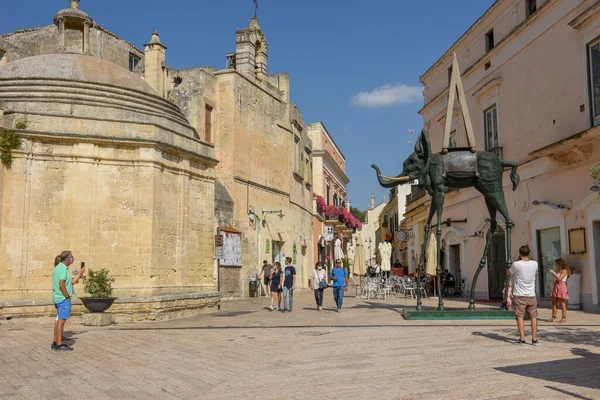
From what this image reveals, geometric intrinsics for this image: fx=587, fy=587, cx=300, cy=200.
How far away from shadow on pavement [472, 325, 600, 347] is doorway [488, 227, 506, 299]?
8403 mm

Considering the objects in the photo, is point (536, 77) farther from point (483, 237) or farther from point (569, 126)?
point (483, 237)

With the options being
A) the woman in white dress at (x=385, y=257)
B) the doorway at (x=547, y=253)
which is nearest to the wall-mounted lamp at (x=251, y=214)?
the woman in white dress at (x=385, y=257)

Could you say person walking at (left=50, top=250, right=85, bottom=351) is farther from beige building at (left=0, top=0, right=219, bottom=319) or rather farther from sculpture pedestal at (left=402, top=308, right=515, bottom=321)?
sculpture pedestal at (left=402, top=308, right=515, bottom=321)

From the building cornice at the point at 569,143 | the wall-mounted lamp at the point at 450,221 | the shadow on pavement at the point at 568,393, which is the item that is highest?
the building cornice at the point at 569,143

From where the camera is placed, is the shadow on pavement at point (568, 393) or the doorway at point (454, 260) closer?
the shadow on pavement at point (568, 393)

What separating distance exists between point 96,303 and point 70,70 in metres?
6.49

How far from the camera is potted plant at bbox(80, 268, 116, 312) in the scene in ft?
41.2

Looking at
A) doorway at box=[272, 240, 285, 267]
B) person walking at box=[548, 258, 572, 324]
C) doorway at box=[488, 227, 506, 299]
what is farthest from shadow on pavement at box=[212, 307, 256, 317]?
doorway at box=[272, 240, 285, 267]

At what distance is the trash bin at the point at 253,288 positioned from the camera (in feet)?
80.1

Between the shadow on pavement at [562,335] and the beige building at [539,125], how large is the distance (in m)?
2.21

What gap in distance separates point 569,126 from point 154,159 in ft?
35.7

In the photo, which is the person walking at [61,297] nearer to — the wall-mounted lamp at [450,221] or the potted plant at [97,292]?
the potted plant at [97,292]

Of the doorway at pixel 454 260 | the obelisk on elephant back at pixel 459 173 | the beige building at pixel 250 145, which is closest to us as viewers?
the obelisk on elephant back at pixel 459 173

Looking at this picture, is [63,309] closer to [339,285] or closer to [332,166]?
[339,285]
